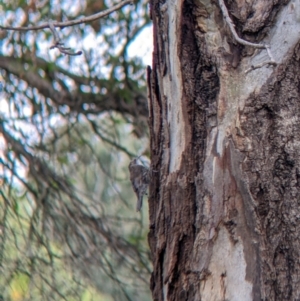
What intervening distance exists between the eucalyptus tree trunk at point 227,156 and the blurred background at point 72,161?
137 centimetres

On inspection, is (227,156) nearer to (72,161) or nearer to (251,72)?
(251,72)

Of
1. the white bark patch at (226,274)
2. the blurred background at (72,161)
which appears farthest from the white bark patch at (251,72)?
the blurred background at (72,161)

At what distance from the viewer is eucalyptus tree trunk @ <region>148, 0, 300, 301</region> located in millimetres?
1139

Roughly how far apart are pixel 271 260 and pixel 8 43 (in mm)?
1878

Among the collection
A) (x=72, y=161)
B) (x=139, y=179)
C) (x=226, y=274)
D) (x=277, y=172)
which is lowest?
(x=226, y=274)

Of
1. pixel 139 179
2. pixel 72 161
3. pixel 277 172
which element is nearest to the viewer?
pixel 277 172

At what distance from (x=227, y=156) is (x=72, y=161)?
188cm

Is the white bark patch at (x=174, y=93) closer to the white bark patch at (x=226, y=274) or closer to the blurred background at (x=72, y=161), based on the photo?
the white bark patch at (x=226, y=274)

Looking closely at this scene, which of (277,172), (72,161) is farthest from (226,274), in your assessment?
(72,161)

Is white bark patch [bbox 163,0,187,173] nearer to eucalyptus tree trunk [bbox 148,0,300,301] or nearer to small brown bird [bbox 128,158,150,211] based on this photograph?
eucalyptus tree trunk [bbox 148,0,300,301]

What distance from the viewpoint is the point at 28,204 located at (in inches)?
114

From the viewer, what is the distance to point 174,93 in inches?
49.0

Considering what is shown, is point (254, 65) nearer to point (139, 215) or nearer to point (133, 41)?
point (133, 41)

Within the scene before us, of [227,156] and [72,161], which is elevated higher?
[72,161]
